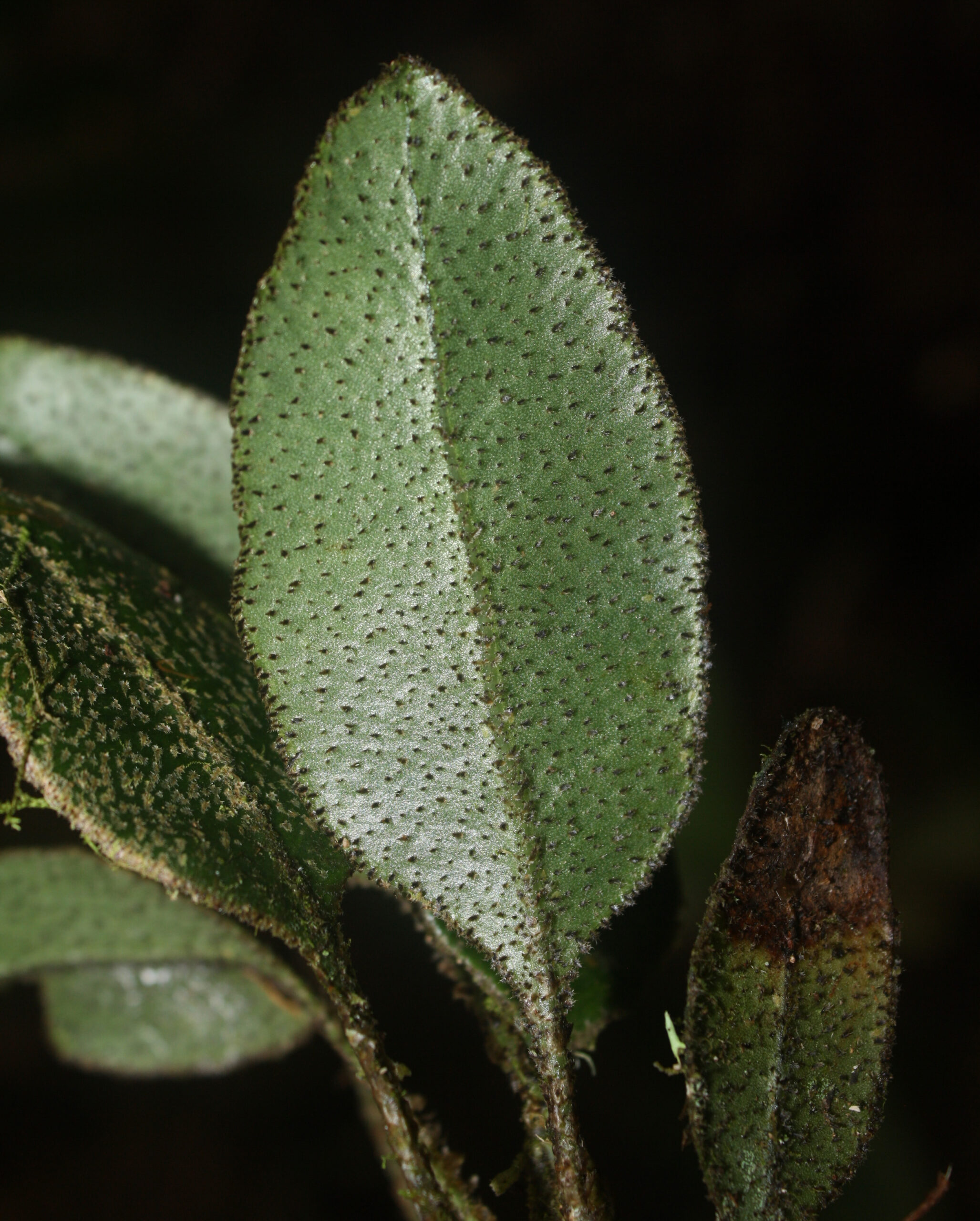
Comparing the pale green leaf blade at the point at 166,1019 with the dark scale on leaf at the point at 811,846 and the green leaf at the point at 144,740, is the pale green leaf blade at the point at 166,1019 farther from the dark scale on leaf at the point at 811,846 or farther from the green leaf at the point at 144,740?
the dark scale on leaf at the point at 811,846

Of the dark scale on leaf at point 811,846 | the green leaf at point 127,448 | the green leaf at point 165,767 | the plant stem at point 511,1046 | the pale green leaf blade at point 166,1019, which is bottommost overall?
the pale green leaf blade at point 166,1019

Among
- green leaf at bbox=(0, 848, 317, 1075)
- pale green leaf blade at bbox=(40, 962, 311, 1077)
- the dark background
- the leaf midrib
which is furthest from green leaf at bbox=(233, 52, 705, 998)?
the dark background

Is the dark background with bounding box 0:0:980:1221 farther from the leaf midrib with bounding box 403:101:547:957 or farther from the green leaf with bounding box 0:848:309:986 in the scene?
the leaf midrib with bounding box 403:101:547:957

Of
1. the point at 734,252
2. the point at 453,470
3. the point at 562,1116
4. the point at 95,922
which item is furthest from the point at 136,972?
the point at 734,252

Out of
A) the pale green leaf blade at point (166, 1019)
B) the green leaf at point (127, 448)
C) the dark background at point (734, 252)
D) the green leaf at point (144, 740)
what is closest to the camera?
the green leaf at point (144, 740)

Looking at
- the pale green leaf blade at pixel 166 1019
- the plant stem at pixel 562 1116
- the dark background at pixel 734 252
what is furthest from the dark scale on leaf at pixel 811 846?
the dark background at pixel 734 252

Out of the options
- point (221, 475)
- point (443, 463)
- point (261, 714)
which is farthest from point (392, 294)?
point (221, 475)

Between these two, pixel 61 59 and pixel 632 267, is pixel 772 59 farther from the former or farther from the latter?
pixel 61 59

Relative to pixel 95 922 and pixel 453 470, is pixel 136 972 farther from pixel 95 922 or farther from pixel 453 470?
pixel 453 470
